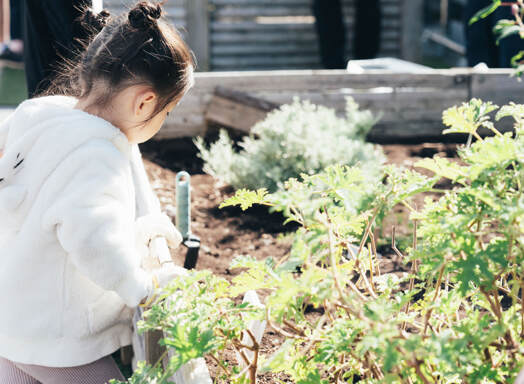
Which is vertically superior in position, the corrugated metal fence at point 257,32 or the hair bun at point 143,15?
the hair bun at point 143,15

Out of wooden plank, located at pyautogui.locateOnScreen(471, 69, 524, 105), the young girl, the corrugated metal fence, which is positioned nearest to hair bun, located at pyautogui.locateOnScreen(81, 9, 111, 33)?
the young girl

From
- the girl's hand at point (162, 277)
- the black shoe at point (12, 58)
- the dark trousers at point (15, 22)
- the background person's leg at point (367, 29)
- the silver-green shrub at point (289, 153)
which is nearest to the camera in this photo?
the girl's hand at point (162, 277)

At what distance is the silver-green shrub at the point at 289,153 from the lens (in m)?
3.74

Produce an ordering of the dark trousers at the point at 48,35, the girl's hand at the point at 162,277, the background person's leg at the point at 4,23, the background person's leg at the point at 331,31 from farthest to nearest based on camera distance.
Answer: the background person's leg at the point at 4,23, the background person's leg at the point at 331,31, the dark trousers at the point at 48,35, the girl's hand at the point at 162,277

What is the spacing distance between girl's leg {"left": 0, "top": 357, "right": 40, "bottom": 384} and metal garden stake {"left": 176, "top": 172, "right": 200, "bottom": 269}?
113 cm

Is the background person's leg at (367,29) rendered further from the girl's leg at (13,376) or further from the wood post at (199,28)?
the girl's leg at (13,376)

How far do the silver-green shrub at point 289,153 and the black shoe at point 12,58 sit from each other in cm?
580

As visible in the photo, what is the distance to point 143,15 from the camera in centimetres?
172

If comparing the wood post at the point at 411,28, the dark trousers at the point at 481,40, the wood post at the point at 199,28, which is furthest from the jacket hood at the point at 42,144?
the wood post at the point at 411,28

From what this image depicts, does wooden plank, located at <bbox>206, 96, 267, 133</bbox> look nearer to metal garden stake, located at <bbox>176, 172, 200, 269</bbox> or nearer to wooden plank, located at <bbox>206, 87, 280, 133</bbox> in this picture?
wooden plank, located at <bbox>206, 87, 280, 133</bbox>

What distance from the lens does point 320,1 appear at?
750 cm

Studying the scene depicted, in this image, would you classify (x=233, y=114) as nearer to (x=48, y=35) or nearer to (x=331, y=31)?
(x=48, y=35)

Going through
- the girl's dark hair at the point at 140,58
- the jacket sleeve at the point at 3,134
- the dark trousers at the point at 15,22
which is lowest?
the dark trousers at the point at 15,22

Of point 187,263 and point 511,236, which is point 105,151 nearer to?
point 511,236
